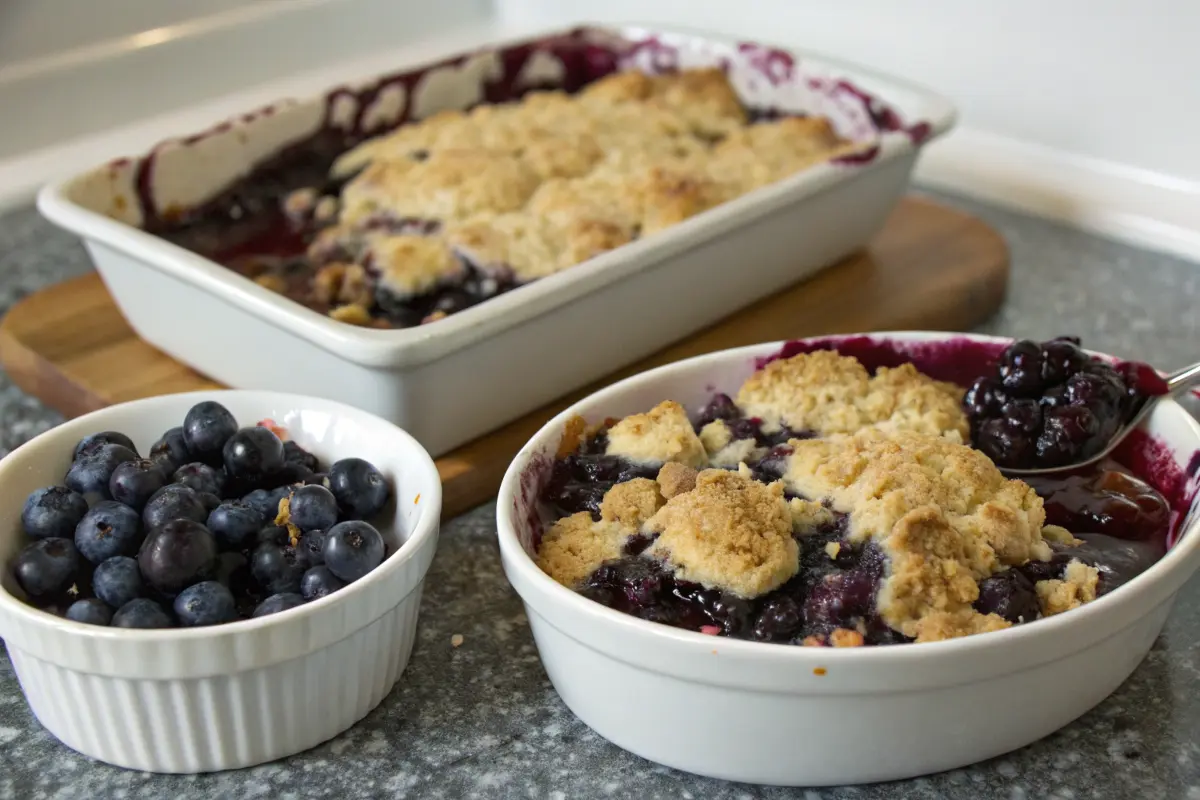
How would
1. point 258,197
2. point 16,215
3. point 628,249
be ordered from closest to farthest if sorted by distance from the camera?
point 628,249
point 258,197
point 16,215

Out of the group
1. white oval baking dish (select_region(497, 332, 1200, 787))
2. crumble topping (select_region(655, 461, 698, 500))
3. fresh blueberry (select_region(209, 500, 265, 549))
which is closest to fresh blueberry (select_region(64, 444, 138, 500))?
fresh blueberry (select_region(209, 500, 265, 549))

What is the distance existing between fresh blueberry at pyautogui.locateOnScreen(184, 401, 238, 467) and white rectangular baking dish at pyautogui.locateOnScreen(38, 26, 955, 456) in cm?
15

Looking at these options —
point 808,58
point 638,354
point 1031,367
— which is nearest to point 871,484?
point 1031,367

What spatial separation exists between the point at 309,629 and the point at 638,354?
66 centimetres

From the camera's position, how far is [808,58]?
1963 mm

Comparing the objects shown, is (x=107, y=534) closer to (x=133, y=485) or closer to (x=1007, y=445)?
(x=133, y=485)

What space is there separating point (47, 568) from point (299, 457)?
239mm

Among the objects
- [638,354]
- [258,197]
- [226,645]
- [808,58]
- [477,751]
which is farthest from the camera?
[808,58]

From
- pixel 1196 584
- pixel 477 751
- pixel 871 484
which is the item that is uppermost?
pixel 871 484

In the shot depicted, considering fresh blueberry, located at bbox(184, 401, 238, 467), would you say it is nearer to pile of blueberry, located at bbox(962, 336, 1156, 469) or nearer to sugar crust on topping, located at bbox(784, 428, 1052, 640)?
sugar crust on topping, located at bbox(784, 428, 1052, 640)

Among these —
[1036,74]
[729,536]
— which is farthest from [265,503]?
[1036,74]

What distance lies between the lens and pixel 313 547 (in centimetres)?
106

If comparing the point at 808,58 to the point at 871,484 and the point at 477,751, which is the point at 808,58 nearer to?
the point at 871,484

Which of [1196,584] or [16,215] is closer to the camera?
[1196,584]
